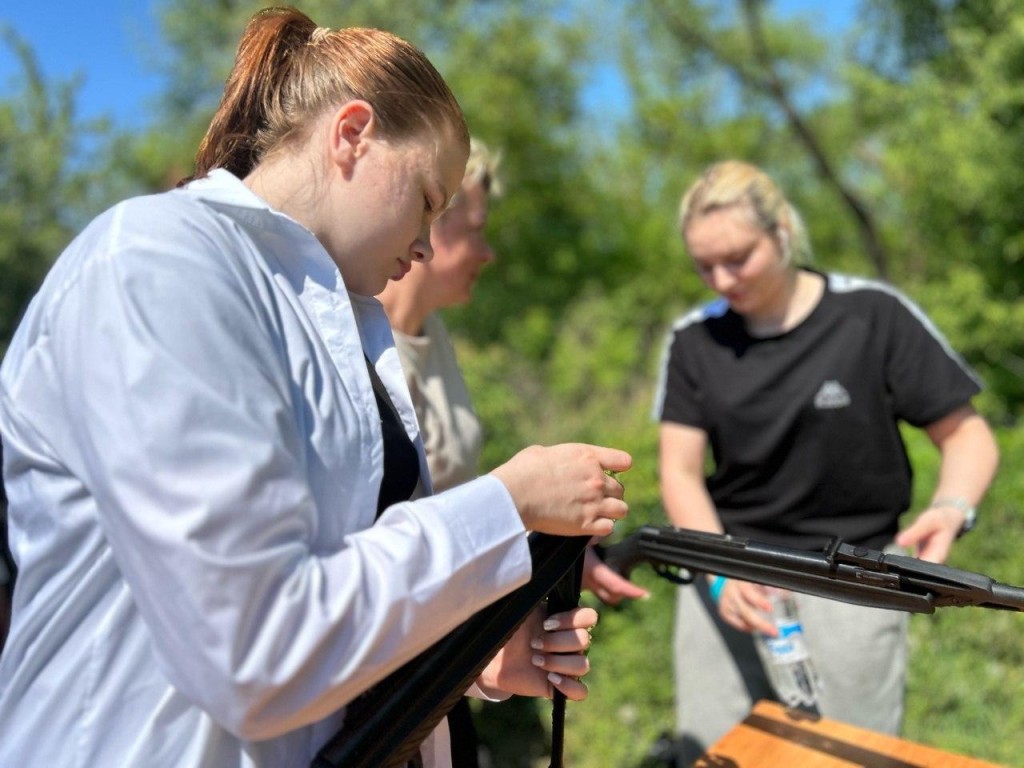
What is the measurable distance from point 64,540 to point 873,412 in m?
→ 2.05

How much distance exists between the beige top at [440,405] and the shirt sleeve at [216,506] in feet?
4.18

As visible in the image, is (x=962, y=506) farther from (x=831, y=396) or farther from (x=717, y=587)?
(x=717, y=587)

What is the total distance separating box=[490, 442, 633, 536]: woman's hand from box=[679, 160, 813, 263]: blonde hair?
1.58 meters

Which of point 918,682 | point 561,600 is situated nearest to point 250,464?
point 561,600

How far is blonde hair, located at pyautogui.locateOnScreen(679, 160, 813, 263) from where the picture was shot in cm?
259

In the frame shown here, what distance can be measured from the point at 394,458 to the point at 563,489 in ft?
0.75

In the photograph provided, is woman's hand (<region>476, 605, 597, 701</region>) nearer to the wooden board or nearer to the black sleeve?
the wooden board

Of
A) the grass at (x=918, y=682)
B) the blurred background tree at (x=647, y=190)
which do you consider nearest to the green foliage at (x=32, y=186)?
the blurred background tree at (x=647, y=190)

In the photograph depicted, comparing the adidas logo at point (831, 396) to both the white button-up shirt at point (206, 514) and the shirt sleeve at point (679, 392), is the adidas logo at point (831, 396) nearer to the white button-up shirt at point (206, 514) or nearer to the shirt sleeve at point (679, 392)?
the shirt sleeve at point (679, 392)

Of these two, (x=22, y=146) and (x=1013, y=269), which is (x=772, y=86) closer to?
(x=1013, y=269)

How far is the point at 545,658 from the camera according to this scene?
1408mm

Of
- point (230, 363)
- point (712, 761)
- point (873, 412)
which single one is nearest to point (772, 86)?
point (873, 412)

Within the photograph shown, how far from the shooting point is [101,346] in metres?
0.91

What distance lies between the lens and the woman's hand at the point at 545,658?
1.38 meters
